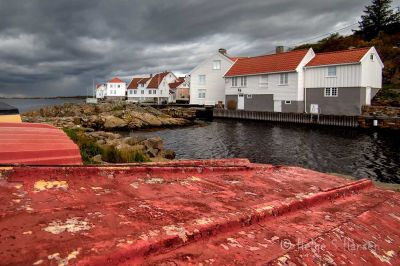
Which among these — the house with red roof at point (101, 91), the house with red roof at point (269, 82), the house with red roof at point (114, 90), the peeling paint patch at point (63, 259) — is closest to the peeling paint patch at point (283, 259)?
the peeling paint patch at point (63, 259)

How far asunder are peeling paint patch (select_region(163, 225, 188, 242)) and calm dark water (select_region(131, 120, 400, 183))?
15519 mm

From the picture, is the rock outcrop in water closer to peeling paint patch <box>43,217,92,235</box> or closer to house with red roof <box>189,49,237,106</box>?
house with red roof <box>189,49,237,106</box>

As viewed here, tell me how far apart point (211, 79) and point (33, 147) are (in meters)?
52.9

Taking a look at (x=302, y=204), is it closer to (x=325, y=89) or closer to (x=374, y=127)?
(x=374, y=127)

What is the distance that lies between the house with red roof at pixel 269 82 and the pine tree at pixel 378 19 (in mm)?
20506

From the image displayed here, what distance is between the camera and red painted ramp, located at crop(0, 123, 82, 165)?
3737mm

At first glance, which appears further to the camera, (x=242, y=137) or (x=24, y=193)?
(x=242, y=137)

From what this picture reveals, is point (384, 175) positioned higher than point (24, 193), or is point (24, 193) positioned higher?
point (24, 193)

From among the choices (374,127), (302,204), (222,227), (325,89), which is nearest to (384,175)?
(302,204)

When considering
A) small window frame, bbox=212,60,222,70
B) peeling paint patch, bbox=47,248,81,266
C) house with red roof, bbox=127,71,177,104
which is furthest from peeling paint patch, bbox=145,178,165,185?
house with red roof, bbox=127,71,177,104

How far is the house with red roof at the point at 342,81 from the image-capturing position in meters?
35.4

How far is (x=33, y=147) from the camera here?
13.2 ft

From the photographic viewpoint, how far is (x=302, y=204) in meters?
2.86

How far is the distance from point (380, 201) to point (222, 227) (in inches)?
102
